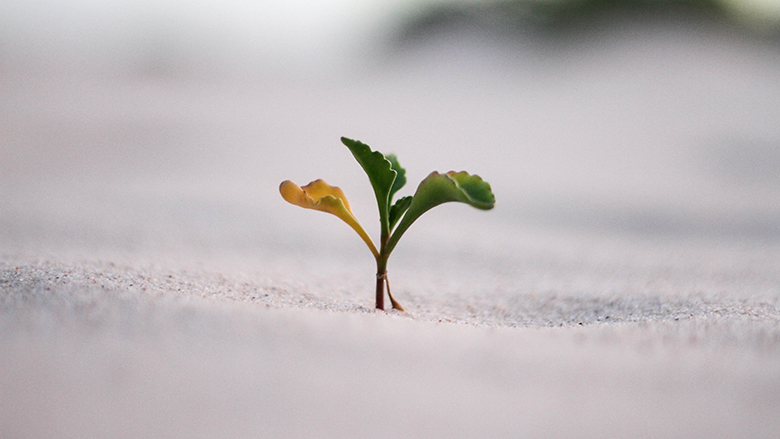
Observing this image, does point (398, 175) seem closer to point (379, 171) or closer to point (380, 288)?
point (379, 171)

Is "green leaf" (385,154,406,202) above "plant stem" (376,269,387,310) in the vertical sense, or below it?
above

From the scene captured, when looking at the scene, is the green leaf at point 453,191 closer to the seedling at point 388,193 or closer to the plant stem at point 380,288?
the seedling at point 388,193

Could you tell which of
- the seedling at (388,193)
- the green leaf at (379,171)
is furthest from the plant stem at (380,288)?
the green leaf at (379,171)

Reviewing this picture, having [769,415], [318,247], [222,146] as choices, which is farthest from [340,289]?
[222,146]

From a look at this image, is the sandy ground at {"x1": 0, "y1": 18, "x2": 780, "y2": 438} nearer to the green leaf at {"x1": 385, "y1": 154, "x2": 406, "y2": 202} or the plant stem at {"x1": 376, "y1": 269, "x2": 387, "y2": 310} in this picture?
the plant stem at {"x1": 376, "y1": 269, "x2": 387, "y2": 310}

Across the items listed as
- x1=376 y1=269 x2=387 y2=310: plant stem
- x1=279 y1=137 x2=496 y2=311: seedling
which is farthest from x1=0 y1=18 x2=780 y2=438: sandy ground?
x1=279 y1=137 x2=496 y2=311: seedling

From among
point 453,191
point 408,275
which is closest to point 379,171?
point 453,191
